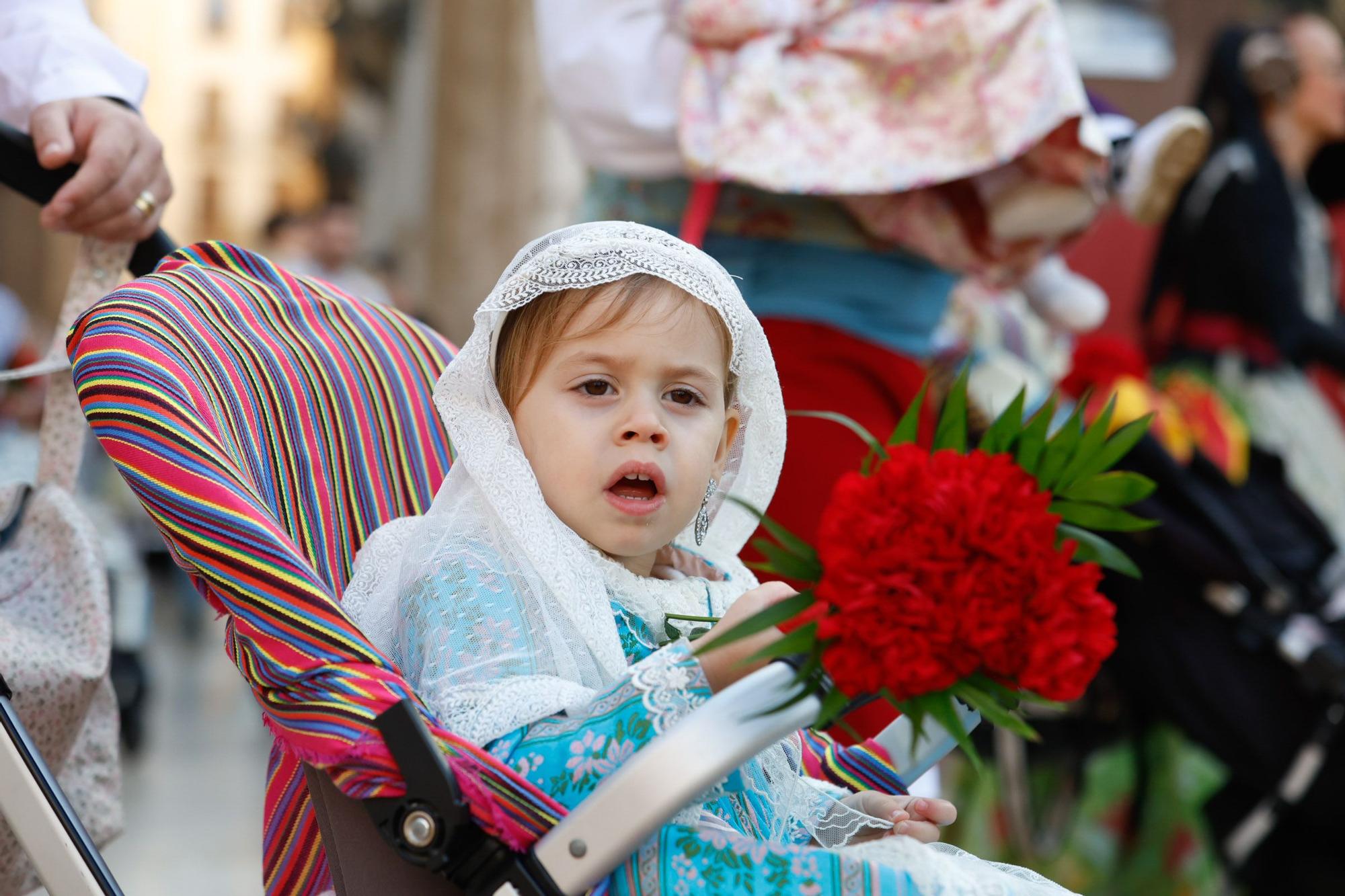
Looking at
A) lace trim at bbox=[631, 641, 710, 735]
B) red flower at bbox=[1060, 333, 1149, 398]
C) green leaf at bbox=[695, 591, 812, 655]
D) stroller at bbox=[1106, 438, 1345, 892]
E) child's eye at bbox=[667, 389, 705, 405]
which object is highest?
child's eye at bbox=[667, 389, 705, 405]

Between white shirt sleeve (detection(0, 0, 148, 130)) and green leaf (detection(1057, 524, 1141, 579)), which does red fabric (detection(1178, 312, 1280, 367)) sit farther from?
green leaf (detection(1057, 524, 1141, 579))

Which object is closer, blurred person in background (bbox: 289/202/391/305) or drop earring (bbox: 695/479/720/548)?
drop earring (bbox: 695/479/720/548)

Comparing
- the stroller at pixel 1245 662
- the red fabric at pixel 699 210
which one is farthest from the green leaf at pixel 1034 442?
the stroller at pixel 1245 662

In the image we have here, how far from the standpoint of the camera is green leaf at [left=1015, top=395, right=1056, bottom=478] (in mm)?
1107

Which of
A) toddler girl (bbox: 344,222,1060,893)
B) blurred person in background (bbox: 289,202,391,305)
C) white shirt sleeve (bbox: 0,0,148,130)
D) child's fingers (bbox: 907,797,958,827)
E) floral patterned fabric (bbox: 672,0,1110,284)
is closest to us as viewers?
toddler girl (bbox: 344,222,1060,893)

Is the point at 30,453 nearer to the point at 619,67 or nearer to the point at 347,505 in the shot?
the point at 619,67

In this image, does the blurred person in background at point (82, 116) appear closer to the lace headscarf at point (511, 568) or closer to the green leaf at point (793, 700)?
the lace headscarf at point (511, 568)

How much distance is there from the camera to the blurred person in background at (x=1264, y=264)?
3754 millimetres

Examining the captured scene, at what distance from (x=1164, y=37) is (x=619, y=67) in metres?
3.95

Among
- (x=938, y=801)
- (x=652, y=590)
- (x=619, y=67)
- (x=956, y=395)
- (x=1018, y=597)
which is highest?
(x=619, y=67)

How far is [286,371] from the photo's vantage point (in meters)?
1.51

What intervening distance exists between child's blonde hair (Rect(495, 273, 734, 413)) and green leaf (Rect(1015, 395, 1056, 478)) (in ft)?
1.36

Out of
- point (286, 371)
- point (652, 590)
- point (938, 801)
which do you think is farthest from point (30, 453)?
point (938, 801)

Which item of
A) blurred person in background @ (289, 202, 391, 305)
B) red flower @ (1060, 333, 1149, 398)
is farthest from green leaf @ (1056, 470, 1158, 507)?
blurred person in background @ (289, 202, 391, 305)
